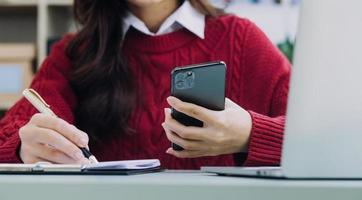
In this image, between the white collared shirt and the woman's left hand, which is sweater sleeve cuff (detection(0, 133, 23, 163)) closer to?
the woman's left hand

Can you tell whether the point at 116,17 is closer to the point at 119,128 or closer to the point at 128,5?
the point at 128,5

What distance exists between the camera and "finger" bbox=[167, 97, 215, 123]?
0.79 m

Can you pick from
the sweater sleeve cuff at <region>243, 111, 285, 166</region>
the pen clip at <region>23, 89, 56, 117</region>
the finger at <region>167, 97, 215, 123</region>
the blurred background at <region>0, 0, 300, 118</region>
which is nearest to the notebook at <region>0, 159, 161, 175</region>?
the finger at <region>167, 97, 215, 123</region>

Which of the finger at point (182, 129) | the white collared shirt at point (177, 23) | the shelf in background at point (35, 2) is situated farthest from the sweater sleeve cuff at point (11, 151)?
the shelf in background at point (35, 2)

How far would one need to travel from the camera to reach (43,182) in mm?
462

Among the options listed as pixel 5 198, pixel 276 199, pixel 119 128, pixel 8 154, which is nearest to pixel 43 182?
pixel 5 198

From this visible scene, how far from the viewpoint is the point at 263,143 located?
1.00 m

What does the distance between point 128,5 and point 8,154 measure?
55 centimetres

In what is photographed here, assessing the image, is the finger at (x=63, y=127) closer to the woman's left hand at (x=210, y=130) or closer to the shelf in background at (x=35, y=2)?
the woman's left hand at (x=210, y=130)

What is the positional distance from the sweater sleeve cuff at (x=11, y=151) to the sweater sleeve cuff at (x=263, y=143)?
1.32 ft

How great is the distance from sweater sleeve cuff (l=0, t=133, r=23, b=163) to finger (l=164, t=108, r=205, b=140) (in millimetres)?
312

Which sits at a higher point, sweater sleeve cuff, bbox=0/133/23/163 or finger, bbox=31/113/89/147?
finger, bbox=31/113/89/147

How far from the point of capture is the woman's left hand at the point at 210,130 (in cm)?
82

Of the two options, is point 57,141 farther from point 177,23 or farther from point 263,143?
point 177,23
